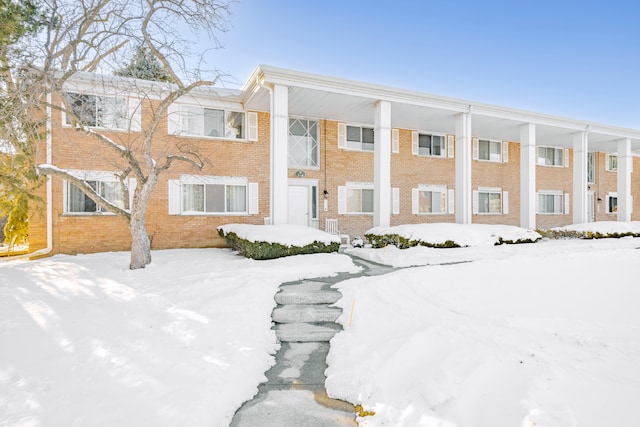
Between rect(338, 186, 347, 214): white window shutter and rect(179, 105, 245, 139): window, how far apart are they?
4.24 meters

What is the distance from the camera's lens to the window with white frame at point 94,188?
33.3 ft

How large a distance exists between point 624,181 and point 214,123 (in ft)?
59.1

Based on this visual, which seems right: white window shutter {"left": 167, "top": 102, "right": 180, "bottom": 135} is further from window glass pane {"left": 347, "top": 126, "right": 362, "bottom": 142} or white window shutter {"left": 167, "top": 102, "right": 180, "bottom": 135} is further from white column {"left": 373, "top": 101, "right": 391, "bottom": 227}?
white column {"left": 373, "top": 101, "right": 391, "bottom": 227}

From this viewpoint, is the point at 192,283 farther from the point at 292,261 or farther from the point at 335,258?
the point at 335,258

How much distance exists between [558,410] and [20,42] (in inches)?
448

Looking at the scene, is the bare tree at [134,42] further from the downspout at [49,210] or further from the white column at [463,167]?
the white column at [463,167]

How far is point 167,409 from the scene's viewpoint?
2717mm

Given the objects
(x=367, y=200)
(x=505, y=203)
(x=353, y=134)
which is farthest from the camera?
(x=505, y=203)

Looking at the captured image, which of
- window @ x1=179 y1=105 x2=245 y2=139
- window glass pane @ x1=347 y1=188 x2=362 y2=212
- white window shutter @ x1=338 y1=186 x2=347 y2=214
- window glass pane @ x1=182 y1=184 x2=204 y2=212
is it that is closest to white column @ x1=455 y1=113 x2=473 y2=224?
window glass pane @ x1=347 y1=188 x2=362 y2=212

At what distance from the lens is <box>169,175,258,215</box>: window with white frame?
11141mm

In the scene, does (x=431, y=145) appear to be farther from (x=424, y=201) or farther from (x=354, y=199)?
(x=354, y=199)

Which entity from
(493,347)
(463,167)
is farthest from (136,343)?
(463,167)

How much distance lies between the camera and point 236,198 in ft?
39.0

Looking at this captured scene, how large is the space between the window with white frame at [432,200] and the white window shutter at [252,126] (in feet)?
23.4
